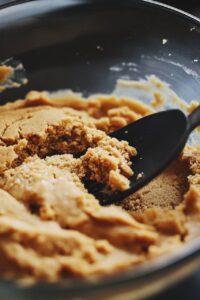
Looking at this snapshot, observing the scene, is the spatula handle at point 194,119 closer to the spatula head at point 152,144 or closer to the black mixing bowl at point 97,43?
the spatula head at point 152,144

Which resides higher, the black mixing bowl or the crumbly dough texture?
the black mixing bowl

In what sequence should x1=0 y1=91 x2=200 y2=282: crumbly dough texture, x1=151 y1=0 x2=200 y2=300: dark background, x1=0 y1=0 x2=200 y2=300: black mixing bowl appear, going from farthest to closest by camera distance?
x1=0 y1=0 x2=200 y2=300: black mixing bowl → x1=151 y1=0 x2=200 y2=300: dark background → x1=0 y1=91 x2=200 y2=282: crumbly dough texture

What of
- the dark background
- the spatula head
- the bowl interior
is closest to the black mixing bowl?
the bowl interior

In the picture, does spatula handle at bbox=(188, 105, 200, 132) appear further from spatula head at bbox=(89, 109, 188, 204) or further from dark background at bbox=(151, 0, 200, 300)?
dark background at bbox=(151, 0, 200, 300)

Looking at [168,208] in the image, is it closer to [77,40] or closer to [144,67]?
[144,67]

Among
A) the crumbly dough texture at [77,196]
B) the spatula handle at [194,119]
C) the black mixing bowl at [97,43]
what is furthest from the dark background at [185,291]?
the black mixing bowl at [97,43]

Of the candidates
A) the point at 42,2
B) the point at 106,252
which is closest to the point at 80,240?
the point at 106,252
